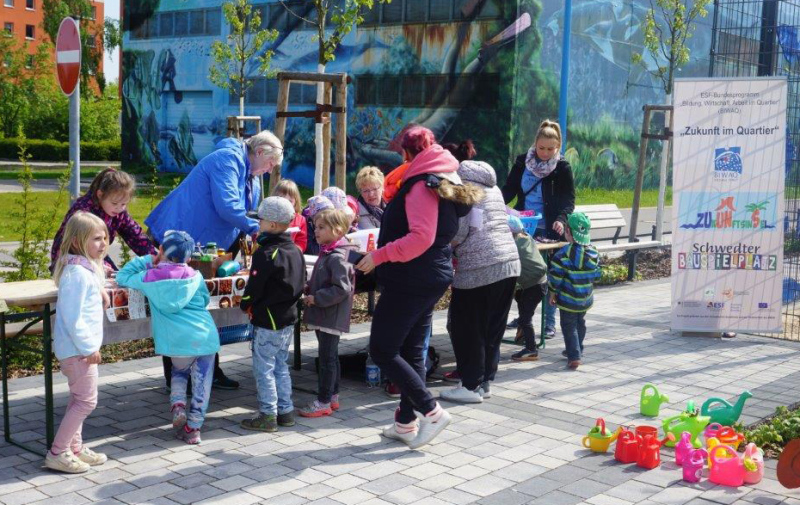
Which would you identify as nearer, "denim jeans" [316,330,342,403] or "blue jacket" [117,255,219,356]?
"blue jacket" [117,255,219,356]

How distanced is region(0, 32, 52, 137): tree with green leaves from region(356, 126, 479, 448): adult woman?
56481mm

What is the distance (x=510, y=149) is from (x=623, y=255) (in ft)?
38.8

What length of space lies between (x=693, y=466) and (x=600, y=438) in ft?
2.07

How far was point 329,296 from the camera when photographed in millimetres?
6133

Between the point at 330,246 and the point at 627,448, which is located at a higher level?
the point at 330,246

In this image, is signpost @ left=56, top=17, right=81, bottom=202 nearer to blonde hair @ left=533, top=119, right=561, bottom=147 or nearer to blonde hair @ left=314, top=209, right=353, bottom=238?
blonde hair @ left=314, top=209, right=353, bottom=238

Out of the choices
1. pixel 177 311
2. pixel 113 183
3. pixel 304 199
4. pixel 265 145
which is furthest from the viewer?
pixel 304 199

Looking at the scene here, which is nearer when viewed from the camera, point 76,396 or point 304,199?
point 76,396

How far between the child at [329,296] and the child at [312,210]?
36 cm

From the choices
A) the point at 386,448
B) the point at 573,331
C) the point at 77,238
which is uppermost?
the point at 77,238

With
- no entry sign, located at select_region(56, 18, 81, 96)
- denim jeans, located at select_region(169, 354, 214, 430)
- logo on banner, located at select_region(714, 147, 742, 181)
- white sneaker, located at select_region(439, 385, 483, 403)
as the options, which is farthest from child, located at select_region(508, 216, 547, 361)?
no entry sign, located at select_region(56, 18, 81, 96)

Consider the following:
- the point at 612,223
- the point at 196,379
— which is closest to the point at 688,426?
the point at 196,379

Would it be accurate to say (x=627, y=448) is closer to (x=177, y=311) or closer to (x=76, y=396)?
(x=177, y=311)

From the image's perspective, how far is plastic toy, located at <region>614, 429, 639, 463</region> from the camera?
220 inches
